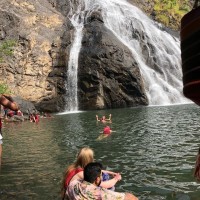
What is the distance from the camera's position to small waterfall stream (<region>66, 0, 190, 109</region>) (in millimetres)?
58219

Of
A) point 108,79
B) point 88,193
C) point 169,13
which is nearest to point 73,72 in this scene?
point 108,79

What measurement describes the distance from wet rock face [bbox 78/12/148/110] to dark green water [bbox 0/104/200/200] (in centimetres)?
2510

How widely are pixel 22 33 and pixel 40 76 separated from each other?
25.2 ft

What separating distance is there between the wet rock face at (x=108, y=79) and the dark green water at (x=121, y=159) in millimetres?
25103

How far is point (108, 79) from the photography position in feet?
182

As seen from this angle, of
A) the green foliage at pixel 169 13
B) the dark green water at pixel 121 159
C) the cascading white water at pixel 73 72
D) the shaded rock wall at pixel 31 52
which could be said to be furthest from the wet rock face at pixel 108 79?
the green foliage at pixel 169 13

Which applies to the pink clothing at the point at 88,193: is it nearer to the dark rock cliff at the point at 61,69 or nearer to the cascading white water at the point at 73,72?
the dark rock cliff at the point at 61,69

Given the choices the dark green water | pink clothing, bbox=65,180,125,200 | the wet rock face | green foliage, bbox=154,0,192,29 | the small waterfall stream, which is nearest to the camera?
pink clothing, bbox=65,180,125,200

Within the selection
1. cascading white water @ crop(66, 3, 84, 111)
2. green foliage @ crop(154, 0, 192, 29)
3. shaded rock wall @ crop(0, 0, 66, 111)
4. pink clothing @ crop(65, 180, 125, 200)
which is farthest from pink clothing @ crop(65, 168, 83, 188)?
green foliage @ crop(154, 0, 192, 29)

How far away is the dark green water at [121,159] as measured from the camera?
40.8 feet

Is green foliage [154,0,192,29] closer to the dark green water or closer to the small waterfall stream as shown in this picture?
the small waterfall stream

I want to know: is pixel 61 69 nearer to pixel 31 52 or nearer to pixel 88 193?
pixel 31 52

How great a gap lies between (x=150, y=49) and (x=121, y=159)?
47501 millimetres

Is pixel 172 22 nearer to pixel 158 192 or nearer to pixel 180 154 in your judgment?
pixel 180 154
